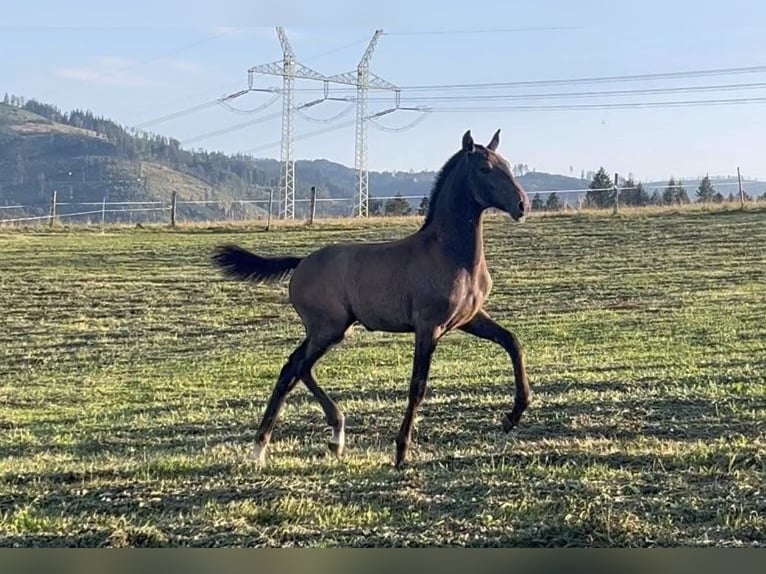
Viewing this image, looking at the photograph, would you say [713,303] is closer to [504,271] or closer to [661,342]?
[661,342]

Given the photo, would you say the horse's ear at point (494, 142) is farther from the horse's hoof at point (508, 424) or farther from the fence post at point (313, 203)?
the fence post at point (313, 203)

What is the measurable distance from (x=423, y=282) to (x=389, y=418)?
270 centimetres

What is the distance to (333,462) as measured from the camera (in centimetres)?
602

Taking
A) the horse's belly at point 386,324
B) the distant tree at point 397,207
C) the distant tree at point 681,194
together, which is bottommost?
the horse's belly at point 386,324

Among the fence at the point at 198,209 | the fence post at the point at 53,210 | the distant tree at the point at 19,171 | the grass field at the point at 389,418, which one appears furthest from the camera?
the distant tree at the point at 19,171

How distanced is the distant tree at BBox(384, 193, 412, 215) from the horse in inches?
1002

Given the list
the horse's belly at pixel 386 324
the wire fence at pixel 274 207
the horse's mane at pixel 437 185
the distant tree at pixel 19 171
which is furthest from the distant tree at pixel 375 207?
the horse's belly at pixel 386 324

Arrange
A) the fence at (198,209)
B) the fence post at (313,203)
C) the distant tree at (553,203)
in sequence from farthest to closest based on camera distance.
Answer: the distant tree at (553,203) < the fence at (198,209) < the fence post at (313,203)

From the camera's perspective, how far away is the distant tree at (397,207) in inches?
1277

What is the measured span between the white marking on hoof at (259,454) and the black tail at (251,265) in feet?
4.13

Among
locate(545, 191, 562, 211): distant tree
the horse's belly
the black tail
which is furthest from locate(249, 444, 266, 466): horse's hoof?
locate(545, 191, 562, 211): distant tree

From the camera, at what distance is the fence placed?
35000 millimetres

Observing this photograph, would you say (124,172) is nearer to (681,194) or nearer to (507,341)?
(681,194)

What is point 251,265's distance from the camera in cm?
704
